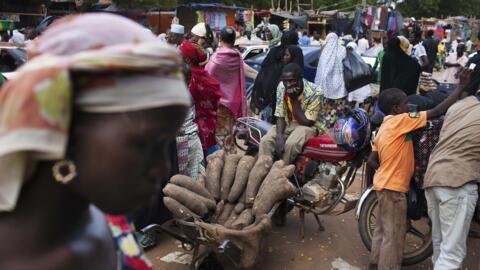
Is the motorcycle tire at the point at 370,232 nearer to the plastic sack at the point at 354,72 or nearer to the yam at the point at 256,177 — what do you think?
the yam at the point at 256,177

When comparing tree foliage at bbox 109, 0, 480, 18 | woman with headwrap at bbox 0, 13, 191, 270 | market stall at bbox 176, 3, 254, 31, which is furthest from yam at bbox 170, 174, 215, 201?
tree foliage at bbox 109, 0, 480, 18

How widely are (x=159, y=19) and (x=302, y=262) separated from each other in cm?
2021

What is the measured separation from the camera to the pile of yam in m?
3.67

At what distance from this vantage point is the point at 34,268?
1054mm

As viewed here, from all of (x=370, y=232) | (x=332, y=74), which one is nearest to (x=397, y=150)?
(x=370, y=232)

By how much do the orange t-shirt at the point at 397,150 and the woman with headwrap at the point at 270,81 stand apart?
316 centimetres

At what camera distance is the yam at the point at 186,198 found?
366cm

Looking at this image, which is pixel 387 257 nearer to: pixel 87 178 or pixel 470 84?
pixel 470 84

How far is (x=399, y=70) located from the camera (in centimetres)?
629

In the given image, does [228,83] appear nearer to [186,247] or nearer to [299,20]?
[186,247]

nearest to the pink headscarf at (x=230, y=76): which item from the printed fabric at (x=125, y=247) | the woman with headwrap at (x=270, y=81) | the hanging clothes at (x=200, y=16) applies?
the woman with headwrap at (x=270, y=81)

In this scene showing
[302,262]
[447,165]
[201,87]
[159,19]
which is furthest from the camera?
[159,19]

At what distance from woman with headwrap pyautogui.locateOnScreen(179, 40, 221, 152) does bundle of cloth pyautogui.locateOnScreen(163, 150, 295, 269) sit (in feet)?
2.63

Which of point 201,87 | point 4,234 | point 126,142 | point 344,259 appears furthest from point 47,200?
point 201,87
